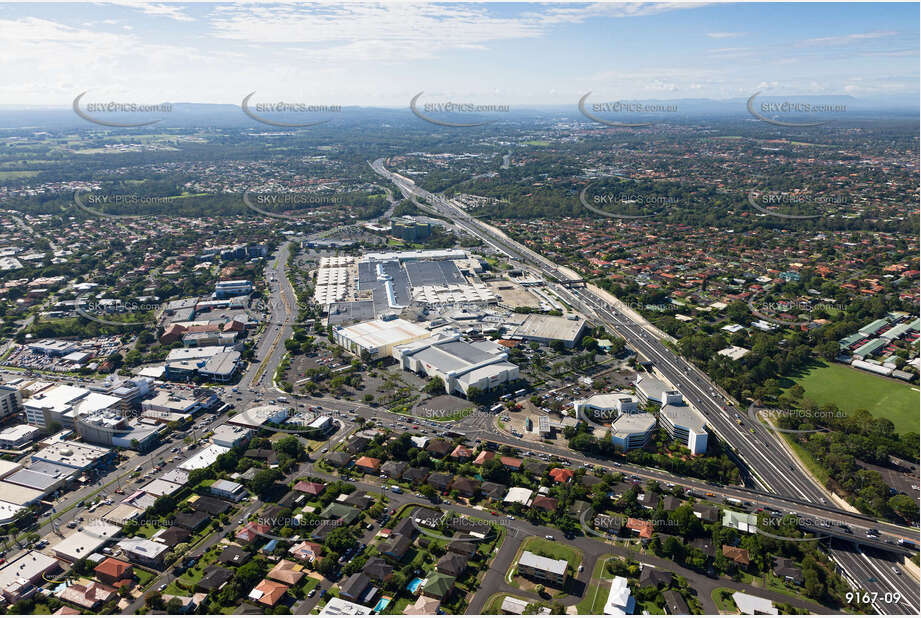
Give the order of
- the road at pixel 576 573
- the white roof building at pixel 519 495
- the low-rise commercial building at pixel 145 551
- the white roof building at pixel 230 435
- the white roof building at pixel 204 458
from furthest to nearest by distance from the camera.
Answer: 1. the white roof building at pixel 230 435
2. the white roof building at pixel 204 458
3. the white roof building at pixel 519 495
4. the low-rise commercial building at pixel 145 551
5. the road at pixel 576 573

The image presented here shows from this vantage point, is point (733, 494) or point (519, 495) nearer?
point (519, 495)

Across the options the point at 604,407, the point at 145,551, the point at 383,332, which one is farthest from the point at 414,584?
the point at 383,332

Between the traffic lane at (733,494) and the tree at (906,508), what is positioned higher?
the tree at (906,508)

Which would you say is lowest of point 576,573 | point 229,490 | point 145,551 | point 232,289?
point 576,573

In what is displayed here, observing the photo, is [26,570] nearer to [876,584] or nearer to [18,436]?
[18,436]

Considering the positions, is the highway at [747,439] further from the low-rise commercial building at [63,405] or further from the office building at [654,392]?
the low-rise commercial building at [63,405]

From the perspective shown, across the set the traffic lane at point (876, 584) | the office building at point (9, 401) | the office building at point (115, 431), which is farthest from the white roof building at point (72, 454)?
the traffic lane at point (876, 584)

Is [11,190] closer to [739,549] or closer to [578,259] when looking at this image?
[578,259]
